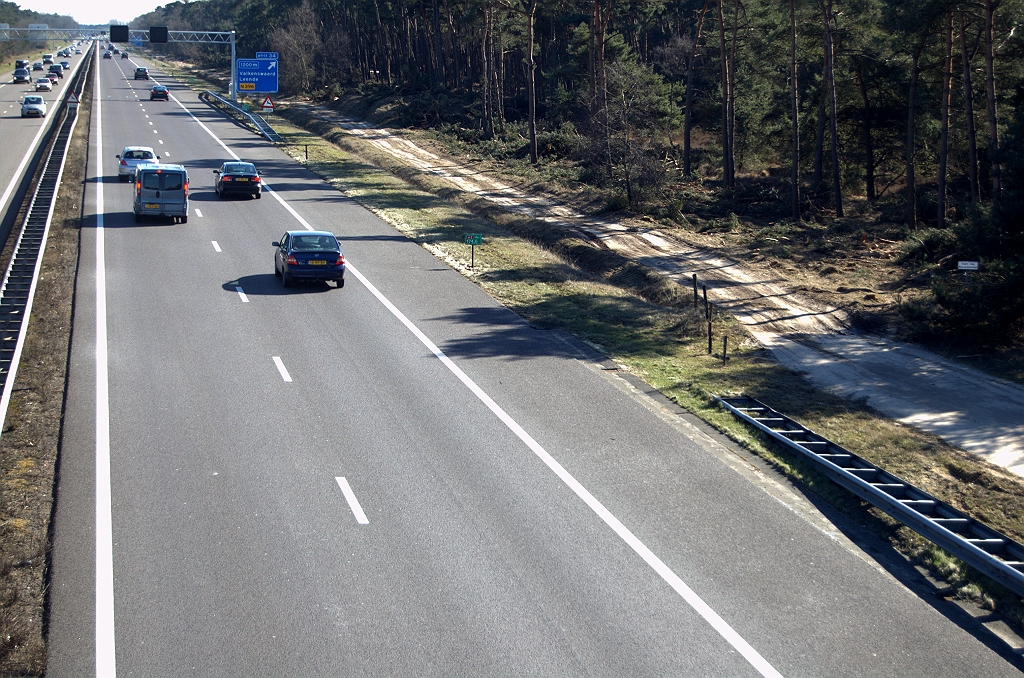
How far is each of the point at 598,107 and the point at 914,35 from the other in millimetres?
18083

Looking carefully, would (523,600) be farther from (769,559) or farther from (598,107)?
(598,107)

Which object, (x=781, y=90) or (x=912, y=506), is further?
(x=781, y=90)

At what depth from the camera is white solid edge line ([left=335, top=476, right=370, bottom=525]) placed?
40.0ft

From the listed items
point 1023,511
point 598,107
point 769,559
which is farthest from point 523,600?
point 598,107

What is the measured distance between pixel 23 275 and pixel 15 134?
1543 inches

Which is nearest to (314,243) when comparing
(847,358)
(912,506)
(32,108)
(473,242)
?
(473,242)

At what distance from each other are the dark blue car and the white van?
956 centimetres

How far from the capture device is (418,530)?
39.2ft

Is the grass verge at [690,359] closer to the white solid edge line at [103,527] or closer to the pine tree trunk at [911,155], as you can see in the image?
the white solid edge line at [103,527]

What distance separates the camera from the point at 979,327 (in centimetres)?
2342

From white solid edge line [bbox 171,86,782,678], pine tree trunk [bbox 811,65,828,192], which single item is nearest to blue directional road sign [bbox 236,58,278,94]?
pine tree trunk [bbox 811,65,828,192]

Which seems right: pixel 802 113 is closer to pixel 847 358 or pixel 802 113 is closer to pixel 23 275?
pixel 847 358

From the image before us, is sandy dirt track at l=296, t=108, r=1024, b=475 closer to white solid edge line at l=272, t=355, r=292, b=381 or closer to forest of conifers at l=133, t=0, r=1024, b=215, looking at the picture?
forest of conifers at l=133, t=0, r=1024, b=215

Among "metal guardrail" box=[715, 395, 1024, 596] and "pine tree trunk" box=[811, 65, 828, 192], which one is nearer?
"metal guardrail" box=[715, 395, 1024, 596]
